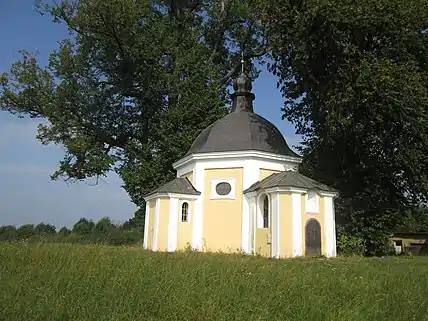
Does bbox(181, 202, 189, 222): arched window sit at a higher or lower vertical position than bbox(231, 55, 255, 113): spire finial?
lower

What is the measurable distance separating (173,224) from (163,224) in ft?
1.69

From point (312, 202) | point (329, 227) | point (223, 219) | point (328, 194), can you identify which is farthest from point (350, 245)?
point (223, 219)

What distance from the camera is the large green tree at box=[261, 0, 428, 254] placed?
54.9 ft

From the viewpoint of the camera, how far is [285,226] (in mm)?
18156

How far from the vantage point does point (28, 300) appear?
559 centimetres

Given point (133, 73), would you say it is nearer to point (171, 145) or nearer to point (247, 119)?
point (171, 145)

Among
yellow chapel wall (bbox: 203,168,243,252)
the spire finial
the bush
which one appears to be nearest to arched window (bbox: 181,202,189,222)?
yellow chapel wall (bbox: 203,168,243,252)

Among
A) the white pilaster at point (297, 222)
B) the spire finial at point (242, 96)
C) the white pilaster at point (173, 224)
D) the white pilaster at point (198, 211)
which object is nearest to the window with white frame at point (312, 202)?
the white pilaster at point (297, 222)

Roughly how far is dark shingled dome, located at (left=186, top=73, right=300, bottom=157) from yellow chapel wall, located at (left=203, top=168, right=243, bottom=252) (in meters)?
1.31

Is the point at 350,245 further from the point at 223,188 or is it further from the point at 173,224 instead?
the point at 173,224

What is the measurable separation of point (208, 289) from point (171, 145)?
20.7 m

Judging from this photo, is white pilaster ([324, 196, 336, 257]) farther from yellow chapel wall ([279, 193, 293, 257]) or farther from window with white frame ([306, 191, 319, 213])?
yellow chapel wall ([279, 193, 293, 257])

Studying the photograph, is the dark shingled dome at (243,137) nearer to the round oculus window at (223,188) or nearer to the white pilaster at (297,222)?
the round oculus window at (223,188)

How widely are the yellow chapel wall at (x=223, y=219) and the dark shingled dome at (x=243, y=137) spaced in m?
1.31
